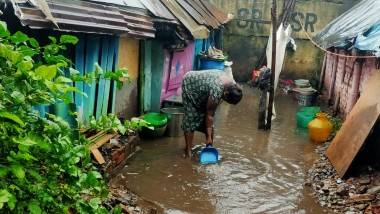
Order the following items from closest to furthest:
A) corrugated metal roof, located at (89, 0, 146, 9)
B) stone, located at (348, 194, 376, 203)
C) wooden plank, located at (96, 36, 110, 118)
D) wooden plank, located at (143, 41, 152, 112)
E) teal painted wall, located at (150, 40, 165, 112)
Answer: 1. stone, located at (348, 194, 376, 203)
2. corrugated metal roof, located at (89, 0, 146, 9)
3. wooden plank, located at (96, 36, 110, 118)
4. wooden plank, located at (143, 41, 152, 112)
5. teal painted wall, located at (150, 40, 165, 112)

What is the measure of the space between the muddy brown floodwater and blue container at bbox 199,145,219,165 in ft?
0.52

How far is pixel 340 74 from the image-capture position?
40.5 feet

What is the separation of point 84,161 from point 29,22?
2.30m

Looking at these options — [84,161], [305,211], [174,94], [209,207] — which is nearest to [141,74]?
[174,94]

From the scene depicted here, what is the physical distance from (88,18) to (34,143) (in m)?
3.72

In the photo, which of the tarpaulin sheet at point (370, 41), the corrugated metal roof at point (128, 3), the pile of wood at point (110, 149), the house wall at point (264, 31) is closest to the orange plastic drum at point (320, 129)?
the tarpaulin sheet at point (370, 41)

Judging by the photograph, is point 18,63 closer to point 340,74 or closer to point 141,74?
point 141,74

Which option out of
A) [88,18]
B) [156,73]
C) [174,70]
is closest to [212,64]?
[174,70]

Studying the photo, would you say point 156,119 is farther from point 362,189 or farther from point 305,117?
point 362,189

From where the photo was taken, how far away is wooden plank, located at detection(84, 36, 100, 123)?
6.28 meters

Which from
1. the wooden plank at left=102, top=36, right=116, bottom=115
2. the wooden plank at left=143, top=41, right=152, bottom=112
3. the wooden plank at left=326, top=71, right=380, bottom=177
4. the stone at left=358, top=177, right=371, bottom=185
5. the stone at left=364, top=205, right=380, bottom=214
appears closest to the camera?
the stone at left=364, top=205, right=380, bottom=214

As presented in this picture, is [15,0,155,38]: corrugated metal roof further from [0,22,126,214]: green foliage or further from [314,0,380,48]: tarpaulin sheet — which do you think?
[314,0,380,48]: tarpaulin sheet

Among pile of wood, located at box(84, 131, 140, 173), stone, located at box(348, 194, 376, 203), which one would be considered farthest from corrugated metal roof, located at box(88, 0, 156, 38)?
stone, located at box(348, 194, 376, 203)

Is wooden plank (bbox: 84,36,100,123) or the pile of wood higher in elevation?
wooden plank (bbox: 84,36,100,123)
